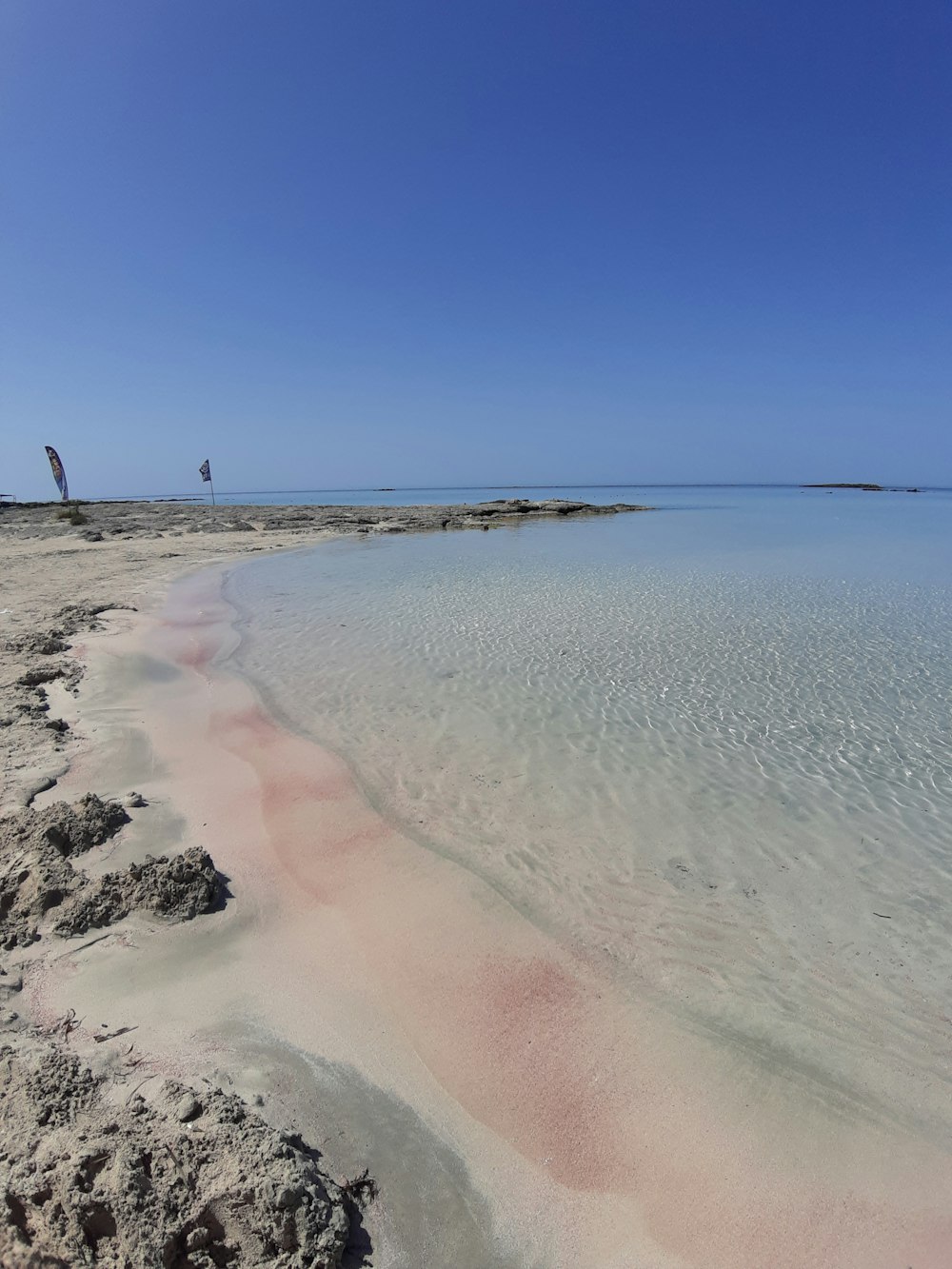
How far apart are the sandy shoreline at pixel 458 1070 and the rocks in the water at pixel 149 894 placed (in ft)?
0.36

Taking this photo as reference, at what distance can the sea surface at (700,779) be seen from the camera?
3.45 m

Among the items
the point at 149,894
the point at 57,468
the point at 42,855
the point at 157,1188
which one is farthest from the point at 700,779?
the point at 57,468

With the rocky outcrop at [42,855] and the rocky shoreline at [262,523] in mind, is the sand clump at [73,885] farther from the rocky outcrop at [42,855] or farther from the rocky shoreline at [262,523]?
the rocky shoreline at [262,523]

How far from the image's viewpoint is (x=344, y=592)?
14250 mm

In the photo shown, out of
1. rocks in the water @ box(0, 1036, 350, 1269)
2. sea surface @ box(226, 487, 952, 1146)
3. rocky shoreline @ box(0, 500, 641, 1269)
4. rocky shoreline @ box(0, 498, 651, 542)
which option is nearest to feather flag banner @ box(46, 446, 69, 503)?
rocky shoreline @ box(0, 498, 651, 542)

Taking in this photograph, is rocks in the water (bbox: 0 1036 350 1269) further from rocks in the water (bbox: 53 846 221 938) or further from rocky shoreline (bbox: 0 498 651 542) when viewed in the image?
rocky shoreline (bbox: 0 498 651 542)

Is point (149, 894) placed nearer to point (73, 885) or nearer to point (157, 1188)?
point (73, 885)

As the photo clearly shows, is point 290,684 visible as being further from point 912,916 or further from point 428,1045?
point 912,916

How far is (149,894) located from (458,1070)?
2154 millimetres

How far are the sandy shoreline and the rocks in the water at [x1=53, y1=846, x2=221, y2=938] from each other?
11cm

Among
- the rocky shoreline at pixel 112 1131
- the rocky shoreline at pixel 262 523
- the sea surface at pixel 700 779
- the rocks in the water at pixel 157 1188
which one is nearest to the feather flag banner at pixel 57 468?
the rocky shoreline at pixel 262 523

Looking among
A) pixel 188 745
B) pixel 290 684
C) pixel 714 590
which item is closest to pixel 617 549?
pixel 714 590

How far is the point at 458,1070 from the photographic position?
296cm

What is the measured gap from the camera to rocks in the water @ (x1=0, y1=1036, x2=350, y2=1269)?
6.50ft
